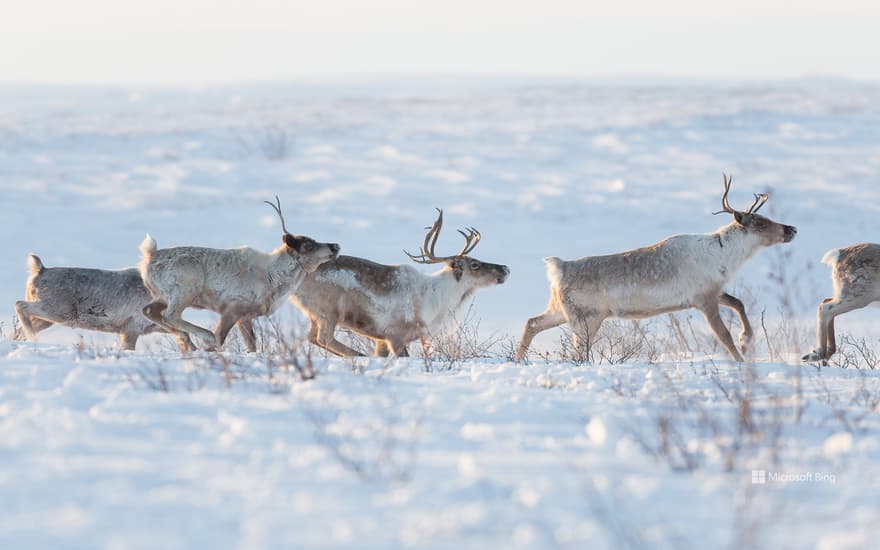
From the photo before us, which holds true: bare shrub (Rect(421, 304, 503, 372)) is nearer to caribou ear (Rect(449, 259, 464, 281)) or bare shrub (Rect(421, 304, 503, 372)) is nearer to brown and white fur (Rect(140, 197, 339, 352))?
caribou ear (Rect(449, 259, 464, 281))

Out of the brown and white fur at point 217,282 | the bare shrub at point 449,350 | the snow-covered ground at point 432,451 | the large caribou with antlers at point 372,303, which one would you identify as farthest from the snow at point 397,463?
the large caribou with antlers at point 372,303

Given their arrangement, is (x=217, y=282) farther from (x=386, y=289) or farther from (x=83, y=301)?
(x=83, y=301)

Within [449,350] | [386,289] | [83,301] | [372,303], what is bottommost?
[449,350]

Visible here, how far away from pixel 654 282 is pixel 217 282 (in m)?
3.85

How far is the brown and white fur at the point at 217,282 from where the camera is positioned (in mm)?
8680

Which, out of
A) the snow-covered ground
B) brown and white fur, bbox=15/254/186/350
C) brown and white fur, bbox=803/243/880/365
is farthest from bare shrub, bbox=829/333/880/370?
brown and white fur, bbox=15/254/186/350

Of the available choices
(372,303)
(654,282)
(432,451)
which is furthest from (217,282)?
(432,451)

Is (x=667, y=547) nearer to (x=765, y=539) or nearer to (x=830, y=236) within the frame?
(x=765, y=539)

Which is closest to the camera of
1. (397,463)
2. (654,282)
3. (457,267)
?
(397,463)

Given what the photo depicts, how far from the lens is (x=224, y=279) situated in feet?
28.7

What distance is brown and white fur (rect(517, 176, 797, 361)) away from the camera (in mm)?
9703

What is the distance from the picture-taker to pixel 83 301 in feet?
33.0

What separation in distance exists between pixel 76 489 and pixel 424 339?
6.05m

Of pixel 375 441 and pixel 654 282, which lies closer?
pixel 375 441
